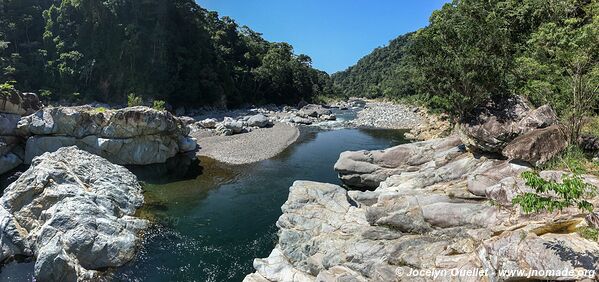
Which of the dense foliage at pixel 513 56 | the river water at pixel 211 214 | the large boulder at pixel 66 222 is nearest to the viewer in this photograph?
the dense foliage at pixel 513 56

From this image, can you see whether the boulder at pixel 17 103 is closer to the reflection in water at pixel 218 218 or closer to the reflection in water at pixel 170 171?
the reflection in water at pixel 170 171

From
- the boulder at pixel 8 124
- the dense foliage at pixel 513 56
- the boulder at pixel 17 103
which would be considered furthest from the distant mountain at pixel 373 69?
the boulder at pixel 8 124

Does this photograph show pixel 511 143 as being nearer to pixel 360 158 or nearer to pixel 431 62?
pixel 431 62

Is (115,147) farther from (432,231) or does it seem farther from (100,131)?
(432,231)

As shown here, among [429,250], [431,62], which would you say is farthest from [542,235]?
[431,62]

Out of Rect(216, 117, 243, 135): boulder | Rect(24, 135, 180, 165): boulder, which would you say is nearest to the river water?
Rect(24, 135, 180, 165): boulder

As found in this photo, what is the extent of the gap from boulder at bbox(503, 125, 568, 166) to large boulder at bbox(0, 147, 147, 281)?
18.6 metres

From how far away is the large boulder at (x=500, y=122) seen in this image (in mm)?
15914

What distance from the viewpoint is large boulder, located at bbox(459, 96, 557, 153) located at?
15.9m

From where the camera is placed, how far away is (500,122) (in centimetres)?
1784

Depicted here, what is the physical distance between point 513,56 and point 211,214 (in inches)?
875

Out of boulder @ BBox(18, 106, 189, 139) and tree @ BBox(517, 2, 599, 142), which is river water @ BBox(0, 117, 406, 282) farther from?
tree @ BBox(517, 2, 599, 142)

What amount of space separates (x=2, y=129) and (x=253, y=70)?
6328 cm

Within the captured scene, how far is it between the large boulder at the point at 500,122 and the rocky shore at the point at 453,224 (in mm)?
54
